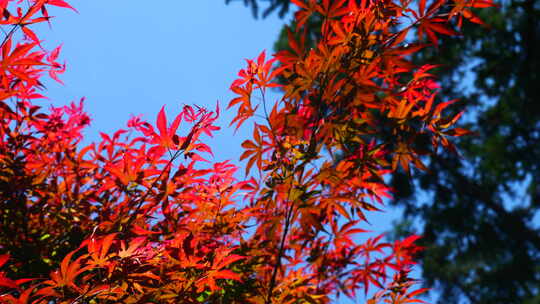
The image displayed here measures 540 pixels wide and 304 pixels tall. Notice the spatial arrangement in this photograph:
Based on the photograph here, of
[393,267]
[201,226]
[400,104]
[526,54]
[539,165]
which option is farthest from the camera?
[539,165]

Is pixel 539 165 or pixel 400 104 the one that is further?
pixel 539 165

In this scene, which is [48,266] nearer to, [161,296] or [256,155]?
[161,296]

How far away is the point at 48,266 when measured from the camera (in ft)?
5.05

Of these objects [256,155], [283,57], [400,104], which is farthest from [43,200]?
[400,104]

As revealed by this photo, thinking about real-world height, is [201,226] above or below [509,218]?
below

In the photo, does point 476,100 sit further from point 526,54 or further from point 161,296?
point 161,296

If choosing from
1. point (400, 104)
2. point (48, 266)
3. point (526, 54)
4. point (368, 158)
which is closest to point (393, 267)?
point (368, 158)

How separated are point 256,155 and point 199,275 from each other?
1.32 ft

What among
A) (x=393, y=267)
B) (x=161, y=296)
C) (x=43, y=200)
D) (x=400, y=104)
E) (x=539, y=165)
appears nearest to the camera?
(x=161, y=296)

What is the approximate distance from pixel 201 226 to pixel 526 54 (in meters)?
8.61

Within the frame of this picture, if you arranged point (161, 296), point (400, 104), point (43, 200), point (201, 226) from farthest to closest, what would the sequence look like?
point (43, 200) → point (201, 226) → point (400, 104) → point (161, 296)

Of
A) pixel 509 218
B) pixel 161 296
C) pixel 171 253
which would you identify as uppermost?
pixel 509 218

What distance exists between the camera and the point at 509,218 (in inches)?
341

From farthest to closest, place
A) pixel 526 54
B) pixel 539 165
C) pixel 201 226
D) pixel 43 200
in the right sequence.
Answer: pixel 539 165
pixel 526 54
pixel 43 200
pixel 201 226
